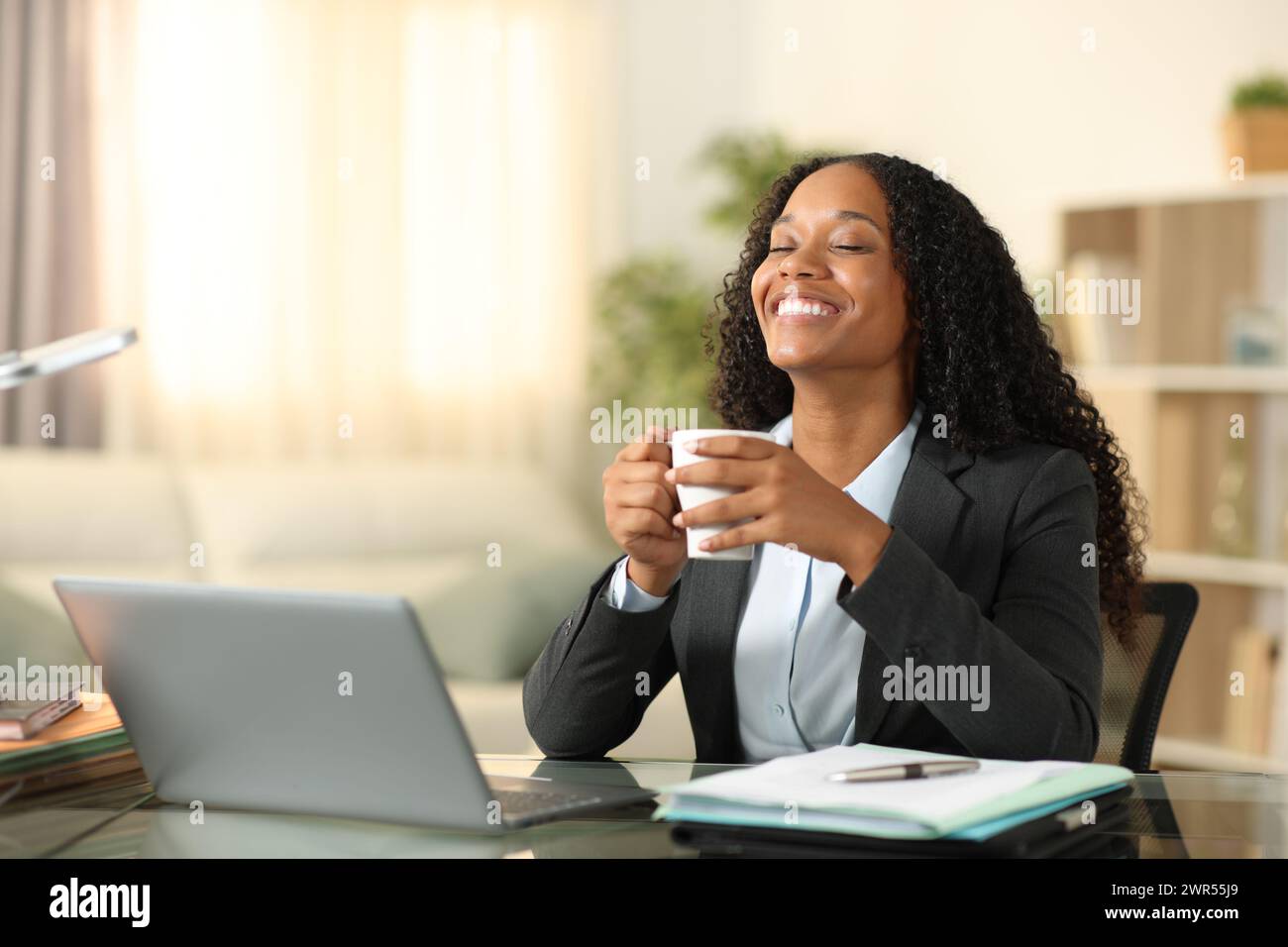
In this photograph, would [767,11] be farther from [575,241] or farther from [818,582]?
[818,582]

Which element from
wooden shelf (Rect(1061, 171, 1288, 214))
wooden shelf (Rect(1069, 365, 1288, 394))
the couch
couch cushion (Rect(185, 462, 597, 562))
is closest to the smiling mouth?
the couch

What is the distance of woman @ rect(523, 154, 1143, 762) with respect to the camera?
1.24m

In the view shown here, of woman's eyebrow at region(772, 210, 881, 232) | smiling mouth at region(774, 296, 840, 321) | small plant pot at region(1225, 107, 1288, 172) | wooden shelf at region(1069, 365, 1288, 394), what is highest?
small plant pot at region(1225, 107, 1288, 172)

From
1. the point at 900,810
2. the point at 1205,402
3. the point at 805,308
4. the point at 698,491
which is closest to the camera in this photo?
the point at 900,810

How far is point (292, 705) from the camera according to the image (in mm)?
946

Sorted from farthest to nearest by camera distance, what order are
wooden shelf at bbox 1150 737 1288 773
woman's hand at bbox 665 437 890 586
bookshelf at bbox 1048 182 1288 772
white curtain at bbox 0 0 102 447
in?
white curtain at bbox 0 0 102 447 → bookshelf at bbox 1048 182 1288 772 → wooden shelf at bbox 1150 737 1288 773 → woman's hand at bbox 665 437 890 586

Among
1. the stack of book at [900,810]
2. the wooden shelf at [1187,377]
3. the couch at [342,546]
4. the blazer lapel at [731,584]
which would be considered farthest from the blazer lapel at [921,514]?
the wooden shelf at [1187,377]

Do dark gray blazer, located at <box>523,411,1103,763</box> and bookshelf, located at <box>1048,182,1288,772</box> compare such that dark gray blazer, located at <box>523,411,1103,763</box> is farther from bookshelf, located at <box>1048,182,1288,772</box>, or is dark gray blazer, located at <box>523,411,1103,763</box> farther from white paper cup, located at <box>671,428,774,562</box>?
bookshelf, located at <box>1048,182,1288,772</box>

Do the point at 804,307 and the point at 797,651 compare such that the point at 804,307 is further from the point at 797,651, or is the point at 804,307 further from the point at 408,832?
the point at 408,832

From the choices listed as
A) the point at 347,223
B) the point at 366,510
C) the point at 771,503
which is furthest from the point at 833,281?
the point at 347,223

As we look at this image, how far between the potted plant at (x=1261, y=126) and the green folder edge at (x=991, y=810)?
2801 millimetres

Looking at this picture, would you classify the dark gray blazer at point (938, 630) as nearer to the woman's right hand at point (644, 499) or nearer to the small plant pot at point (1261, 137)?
the woman's right hand at point (644, 499)

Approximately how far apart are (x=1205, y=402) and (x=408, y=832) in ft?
10.2
